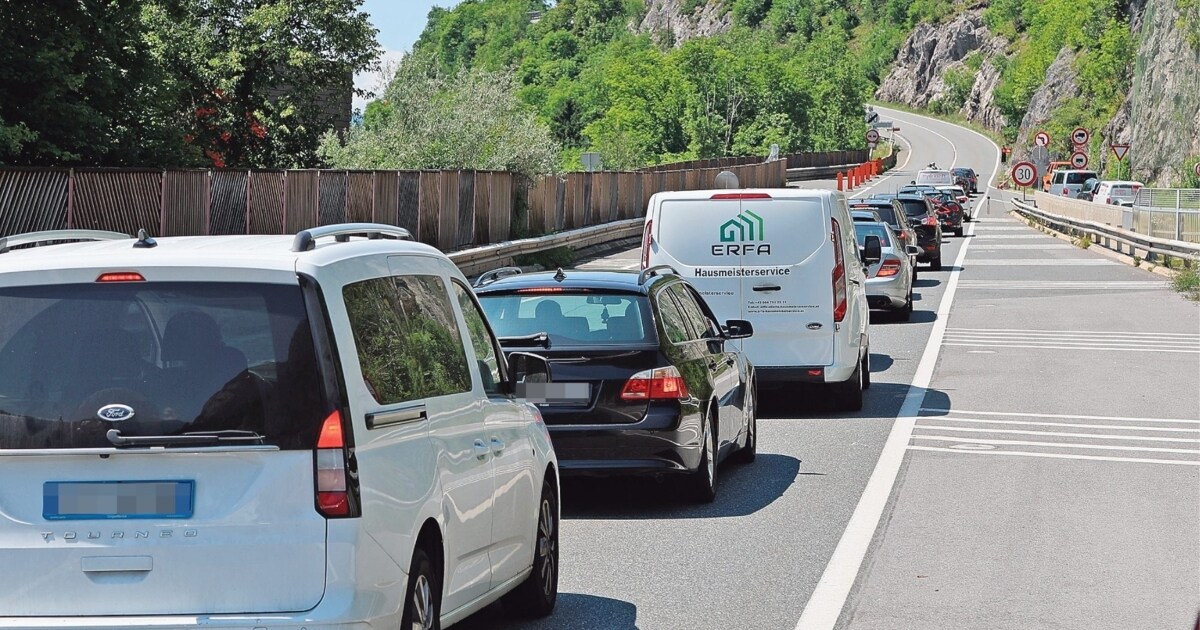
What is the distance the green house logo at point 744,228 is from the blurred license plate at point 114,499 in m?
10.4

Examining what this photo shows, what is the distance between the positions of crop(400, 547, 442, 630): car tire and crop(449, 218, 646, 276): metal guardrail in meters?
22.2

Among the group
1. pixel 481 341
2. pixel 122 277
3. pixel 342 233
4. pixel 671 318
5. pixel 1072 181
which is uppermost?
pixel 342 233

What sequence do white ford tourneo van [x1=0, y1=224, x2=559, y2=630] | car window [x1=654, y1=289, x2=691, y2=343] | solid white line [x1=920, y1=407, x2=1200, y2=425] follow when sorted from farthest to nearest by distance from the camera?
1. solid white line [x1=920, y1=407, x2=1200, y2=425]
2. car window [x1=654, y1=289, x2=691, y2=343]
3. white ford tourneo van [x1=0, y1=224, x2=559, y2=630]

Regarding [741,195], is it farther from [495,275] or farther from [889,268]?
[889,268]

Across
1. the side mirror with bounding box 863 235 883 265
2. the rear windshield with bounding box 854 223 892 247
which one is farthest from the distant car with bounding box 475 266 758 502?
the rear windshield with bounding box 854 223 892 247

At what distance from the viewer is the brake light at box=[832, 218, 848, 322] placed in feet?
49.2

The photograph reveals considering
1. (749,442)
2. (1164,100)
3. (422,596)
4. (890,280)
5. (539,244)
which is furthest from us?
(1164,100)

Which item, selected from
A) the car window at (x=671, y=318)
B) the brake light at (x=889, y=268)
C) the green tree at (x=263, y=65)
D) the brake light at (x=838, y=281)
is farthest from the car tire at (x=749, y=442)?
the green tree at (x=263, y=65)

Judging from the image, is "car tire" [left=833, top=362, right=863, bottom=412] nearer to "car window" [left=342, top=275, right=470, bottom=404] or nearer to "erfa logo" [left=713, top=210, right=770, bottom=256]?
"erfa logo" [left=713, top=210, right=770, bottom=256]

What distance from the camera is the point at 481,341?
7000 mm

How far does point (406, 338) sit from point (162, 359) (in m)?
0.95

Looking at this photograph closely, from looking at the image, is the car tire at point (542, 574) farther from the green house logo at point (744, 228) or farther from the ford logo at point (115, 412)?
the green house logo at point (744, 228)

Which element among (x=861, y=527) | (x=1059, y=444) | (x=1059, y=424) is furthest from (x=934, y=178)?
(x=861, y=527)

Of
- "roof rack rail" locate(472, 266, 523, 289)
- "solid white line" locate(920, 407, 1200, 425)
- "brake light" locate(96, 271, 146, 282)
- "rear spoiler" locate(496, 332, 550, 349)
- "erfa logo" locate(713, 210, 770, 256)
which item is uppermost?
"brake light" locate(96, 271, 146, 282)
